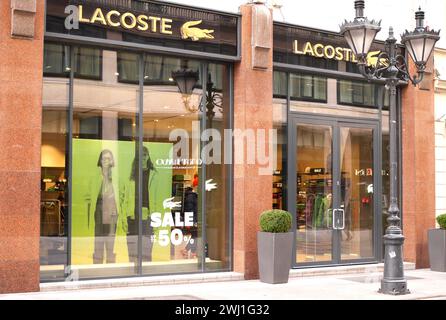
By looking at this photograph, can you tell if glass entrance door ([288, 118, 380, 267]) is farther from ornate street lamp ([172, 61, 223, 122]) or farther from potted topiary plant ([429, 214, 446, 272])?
ornate street lamp ([172, 61, 223, 122])

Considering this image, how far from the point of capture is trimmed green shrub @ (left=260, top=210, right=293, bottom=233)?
12.7 m

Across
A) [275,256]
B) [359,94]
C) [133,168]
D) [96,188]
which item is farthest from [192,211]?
[359,94]

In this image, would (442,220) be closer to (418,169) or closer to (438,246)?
(438,246)

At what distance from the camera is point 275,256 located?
41.5 feet

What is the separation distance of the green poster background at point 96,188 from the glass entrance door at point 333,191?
3.18 metres

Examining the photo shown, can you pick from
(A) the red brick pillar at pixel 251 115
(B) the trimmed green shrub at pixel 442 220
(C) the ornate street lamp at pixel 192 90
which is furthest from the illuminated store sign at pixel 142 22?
(B) the trimmed green shrub at pixel 442 220

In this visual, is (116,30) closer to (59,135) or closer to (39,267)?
(59,135)

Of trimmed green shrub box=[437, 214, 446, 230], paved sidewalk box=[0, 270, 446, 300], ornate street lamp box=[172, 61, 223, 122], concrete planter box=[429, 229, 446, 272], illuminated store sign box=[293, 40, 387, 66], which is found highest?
illuminated store sign box=[293, 40, 387, 66]

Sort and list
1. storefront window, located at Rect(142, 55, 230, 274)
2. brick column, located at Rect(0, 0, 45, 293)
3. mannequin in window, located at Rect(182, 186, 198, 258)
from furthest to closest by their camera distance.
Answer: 1. mannequin in window, located at Rect(182, 186, 198, 258)
2. storefront window, located at Rect(142, 55, 230, 274)
3. brick column, located at Rect(0, 0, 45, 293)

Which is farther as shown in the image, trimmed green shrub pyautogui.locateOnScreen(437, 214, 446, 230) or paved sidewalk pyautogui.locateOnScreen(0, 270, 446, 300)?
trimmed green shrub pyautogui.locateOnScreen(437, 214, 446, 230)

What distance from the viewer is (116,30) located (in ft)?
40.2

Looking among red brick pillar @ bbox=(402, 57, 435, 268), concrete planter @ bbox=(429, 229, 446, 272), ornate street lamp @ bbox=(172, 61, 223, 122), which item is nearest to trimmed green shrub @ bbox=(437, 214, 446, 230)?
concrete planter @ bbox=(429, 229, 446, 272)

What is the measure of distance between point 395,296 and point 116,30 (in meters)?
7.11
